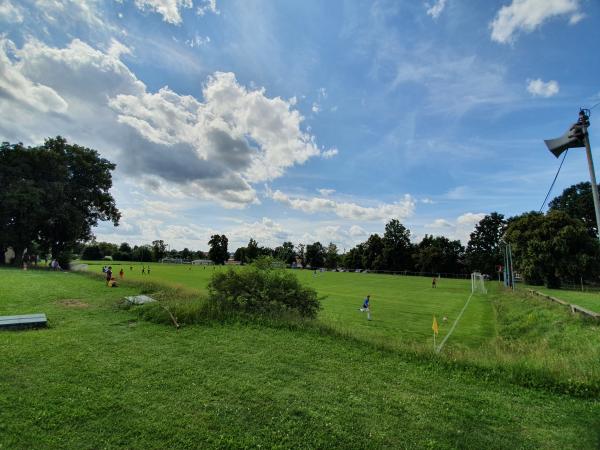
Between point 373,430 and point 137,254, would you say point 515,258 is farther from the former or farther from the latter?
point 137,254

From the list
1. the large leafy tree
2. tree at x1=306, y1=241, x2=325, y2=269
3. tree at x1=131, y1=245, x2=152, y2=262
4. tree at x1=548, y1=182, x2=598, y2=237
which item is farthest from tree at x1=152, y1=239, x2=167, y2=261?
tree at x1=548, y1=182, x2=598, y2=237

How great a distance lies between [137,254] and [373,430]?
516 feet

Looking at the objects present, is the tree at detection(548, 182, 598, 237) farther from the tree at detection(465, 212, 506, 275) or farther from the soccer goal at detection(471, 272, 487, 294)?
the soccer goal at detection(471, 272, 487, 294)

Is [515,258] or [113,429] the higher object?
[515,258]

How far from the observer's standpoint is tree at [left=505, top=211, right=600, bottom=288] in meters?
45.9

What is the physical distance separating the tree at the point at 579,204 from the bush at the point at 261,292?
246ft

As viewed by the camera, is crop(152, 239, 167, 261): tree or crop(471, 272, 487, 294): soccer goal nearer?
crop(471, 272, 487, 294): soccer goal

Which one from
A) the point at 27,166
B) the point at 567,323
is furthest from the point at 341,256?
the point at 567,323

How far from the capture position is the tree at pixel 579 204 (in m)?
68.4

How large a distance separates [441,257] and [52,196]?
97.3 meters

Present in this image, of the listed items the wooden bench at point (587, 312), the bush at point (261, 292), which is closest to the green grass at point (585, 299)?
the wooden bench at point (587, 312)

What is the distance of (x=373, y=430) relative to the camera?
17.8 ft

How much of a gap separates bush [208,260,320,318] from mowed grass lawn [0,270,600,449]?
333cm

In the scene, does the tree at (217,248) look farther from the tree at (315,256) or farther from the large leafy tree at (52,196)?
the large leafy tree at (52,196)
